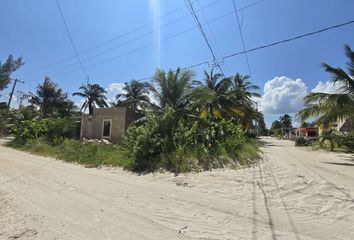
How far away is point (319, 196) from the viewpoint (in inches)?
259

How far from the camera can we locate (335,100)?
15.6m

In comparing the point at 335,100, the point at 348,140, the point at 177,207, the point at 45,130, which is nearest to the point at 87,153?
the point at 45,130

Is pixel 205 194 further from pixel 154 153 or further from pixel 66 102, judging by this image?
pixel 66 102

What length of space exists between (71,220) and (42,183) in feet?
12.4

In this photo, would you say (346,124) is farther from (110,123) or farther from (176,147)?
(176,147)

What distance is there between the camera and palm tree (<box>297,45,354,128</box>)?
15.5 m

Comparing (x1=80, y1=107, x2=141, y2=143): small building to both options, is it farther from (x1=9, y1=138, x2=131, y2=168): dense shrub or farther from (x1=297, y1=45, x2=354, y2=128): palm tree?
(x1=297, y1=45, x2=354, y2=128): palm tree

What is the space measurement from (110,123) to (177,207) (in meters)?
15.8

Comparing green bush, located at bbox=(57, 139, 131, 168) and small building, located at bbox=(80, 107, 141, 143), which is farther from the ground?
small building, located at bbox=(80, 107, 141, 143)

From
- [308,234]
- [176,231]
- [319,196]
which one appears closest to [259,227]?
[308,234]

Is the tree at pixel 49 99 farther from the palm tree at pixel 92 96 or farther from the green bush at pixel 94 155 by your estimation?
the green bush at pixel 94 155

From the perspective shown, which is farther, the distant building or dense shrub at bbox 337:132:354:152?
dense shrub at bbox 337:132:354:152

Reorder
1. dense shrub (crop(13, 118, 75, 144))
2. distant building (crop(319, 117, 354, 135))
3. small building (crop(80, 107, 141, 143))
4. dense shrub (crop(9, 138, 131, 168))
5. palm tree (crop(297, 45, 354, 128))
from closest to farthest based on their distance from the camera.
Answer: dense shrub (crop(9, 138, 131, 168)), palm tree (crop(297, 45, 354, 128)), distant building (crop(319, 117, 354, 135)), small building (crop(80, 107, 141, 143)), dense shrub (crop(13, 118, 75, 144))

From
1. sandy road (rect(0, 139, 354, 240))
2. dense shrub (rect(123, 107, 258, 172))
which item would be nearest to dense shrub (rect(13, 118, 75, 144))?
dense shrub (rect(123, 107, 258, 172))
